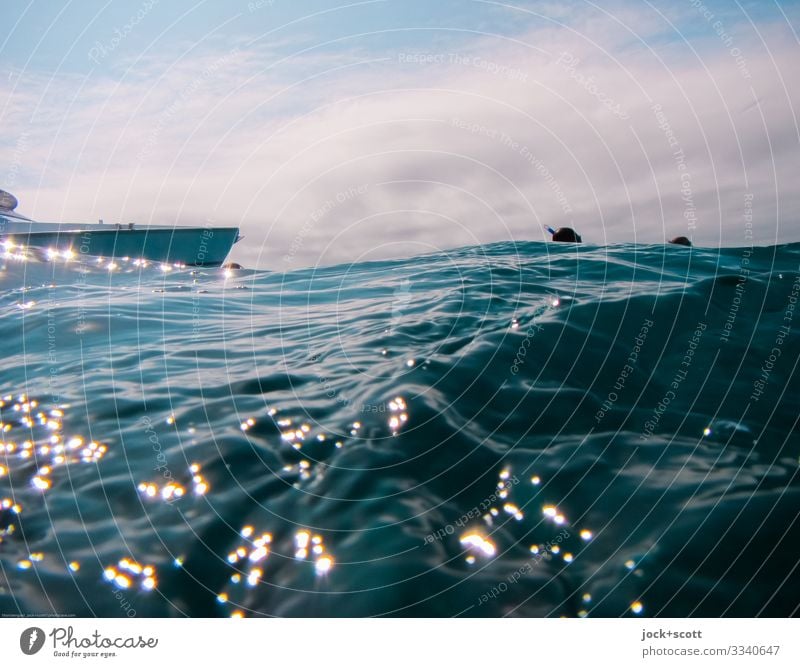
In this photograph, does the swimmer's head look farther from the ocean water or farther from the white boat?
the white boat

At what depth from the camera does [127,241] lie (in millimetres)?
21656

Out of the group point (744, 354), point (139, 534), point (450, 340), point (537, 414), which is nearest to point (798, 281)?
point (744, 354)

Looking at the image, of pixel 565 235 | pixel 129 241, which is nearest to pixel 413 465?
pixel 565 235

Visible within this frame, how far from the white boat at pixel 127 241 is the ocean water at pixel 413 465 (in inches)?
563

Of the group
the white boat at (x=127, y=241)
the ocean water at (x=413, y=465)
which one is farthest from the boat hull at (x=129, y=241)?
the ocean water at (x=413, y=465)

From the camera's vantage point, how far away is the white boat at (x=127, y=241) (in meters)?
20.5

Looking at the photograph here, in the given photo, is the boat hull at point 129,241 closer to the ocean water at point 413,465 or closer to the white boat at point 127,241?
the white boat at point 127,241

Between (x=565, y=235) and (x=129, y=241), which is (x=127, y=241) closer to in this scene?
(x=129, y=241)

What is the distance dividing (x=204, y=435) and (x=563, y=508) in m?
3.25

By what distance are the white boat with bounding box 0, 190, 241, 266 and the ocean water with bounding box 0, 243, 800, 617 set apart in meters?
14.3

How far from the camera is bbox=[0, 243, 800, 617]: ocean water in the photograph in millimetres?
2834

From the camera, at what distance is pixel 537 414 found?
4879mm

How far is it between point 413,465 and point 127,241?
22.1m
